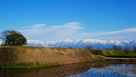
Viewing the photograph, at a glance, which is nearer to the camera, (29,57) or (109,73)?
(109,73)

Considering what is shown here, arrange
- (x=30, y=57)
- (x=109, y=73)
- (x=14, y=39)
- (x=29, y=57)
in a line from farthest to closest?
(x=14, y=39), (x=30, y=57), (x=29, y=57), (x=109, y=73)

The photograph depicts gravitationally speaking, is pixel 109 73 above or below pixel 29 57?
below

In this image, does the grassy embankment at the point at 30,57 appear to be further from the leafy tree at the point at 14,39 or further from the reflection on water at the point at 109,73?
the leafy tree at the point at 14,39

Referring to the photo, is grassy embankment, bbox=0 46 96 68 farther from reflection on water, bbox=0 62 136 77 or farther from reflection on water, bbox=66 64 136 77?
reflection on water, bbox=66 64 136 77

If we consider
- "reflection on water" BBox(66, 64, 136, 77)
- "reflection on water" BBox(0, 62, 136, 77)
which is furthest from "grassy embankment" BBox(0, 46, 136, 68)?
"reflection on water" BBox(66, 64, 136, 77)

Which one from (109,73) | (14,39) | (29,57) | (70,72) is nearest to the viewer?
(109,73)

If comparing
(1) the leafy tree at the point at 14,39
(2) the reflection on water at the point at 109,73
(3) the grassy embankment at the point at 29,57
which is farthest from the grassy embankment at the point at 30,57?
(1) the leafy tree at the point at 14,39

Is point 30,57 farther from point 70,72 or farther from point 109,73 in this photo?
point 109,73

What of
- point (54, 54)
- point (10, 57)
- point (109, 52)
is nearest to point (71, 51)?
point (54, 54)

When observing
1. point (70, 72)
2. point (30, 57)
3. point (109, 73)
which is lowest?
point (70, 72)

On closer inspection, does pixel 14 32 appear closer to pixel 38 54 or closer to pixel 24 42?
pixel 24 42

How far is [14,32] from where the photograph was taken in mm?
106312

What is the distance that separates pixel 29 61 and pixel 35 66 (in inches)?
110

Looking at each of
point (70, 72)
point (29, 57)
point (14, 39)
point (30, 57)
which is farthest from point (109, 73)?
Result: point (14, 39)
